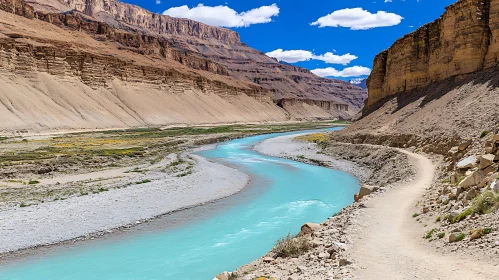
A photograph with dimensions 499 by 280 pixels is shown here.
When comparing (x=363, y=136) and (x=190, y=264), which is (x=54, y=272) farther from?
(x=363, y=136)

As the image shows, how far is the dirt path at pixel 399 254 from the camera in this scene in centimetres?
691

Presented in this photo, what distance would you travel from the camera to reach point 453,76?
115ft

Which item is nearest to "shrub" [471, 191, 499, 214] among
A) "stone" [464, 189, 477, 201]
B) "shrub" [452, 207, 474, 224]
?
"shrub" [452, 207, 474, 224]

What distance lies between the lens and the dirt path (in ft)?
22.7

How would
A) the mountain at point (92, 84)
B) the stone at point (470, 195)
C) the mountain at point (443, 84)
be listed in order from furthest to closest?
the mountain at point (92, 84), the mountain at point (443, 84), the stone at point (470, 195)

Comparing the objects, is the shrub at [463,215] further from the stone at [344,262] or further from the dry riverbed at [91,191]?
the dry riverbed at [91,191]

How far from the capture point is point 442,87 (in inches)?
1387

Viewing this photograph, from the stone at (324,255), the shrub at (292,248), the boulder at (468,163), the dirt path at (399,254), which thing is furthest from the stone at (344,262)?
the boulder at (468,163)

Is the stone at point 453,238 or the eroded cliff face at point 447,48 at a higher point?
the eroded cliff face at point 447,48

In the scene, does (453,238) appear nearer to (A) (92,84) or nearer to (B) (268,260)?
(B) (268,260)

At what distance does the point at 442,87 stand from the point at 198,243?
30.8 m

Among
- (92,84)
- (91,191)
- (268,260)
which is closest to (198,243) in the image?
(268,260)

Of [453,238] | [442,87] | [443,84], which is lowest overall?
[453,238]

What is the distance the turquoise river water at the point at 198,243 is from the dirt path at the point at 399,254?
159 inches
